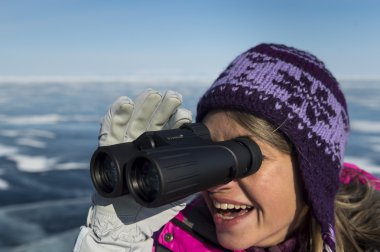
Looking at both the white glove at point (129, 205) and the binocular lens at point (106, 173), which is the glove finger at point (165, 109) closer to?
the white glove at point (129, 205)

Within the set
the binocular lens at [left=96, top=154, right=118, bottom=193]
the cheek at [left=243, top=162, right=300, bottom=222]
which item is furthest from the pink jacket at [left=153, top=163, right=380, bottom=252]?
the binocular lens at [left=96, top=154, right=118, bottom=193]

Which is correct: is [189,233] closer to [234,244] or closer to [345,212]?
[234,244]

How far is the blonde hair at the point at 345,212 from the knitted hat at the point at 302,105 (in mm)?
28

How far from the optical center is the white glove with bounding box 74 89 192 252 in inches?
49.6

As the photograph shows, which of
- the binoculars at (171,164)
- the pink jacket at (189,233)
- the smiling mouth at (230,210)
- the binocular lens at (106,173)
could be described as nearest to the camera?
the binoculars at (171,164)

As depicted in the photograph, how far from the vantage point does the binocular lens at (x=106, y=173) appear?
1.11 meters

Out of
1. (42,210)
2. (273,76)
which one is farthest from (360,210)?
(42,210)

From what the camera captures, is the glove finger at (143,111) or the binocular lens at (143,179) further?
the glove finger at (143,111)

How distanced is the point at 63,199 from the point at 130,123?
2543 mm

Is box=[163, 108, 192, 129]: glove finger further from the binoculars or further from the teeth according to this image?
the teeth

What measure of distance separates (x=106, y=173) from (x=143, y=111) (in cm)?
26

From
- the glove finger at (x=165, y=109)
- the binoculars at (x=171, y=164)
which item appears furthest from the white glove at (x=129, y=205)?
the binoculars at (x=171, y=164)

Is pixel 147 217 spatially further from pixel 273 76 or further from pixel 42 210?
pixel 42 210

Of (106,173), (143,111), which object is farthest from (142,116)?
(106,173)
